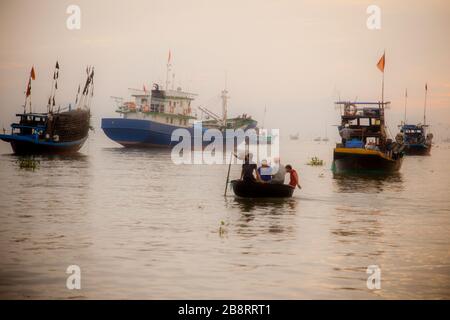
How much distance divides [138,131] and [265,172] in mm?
70083

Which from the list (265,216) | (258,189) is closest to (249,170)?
(258,189)

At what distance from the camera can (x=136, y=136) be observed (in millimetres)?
97312

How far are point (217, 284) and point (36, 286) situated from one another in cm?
352

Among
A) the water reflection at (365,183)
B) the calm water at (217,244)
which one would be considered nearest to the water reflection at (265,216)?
the calm water at (217,244)

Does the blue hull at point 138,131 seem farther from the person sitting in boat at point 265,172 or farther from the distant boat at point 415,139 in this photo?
the person sitting in boat at point 265,172

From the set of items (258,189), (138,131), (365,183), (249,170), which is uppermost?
(138,131)

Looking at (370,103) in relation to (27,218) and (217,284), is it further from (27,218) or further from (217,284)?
(217,284)

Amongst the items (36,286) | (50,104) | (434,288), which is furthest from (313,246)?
(50,104)

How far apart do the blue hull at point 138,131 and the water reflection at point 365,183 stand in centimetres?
5206

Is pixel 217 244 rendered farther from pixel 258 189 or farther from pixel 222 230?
pixel 258 189

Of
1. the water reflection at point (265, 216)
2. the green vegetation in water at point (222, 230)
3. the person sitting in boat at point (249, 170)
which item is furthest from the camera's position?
the person sitting in boat at point (249, 170)

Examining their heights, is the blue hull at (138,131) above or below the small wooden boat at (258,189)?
above

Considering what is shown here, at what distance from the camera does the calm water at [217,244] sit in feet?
42.3

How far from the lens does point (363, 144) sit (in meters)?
49.3
